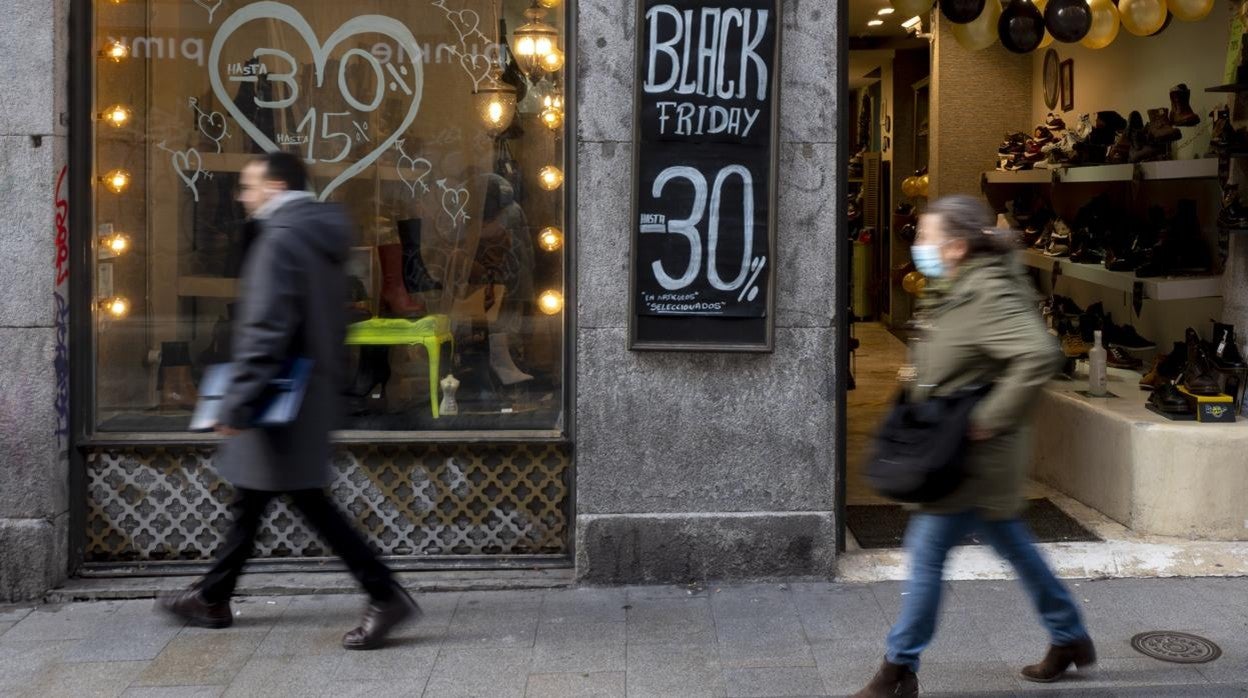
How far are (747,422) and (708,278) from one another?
69cm

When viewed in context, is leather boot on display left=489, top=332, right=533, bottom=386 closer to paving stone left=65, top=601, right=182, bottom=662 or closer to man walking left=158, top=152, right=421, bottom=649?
man walking left=158, top=152, right=421, bottom=649

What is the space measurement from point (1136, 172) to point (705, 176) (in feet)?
10.7

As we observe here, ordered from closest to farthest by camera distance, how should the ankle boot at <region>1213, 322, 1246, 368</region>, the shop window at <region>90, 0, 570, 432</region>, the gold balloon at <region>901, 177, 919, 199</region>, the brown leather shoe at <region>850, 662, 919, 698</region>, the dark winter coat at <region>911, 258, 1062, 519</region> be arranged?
the dark winter coat at <region>911, 258, 1062, 519</region> < the brown leather shoe at <region>850, 662, 919, 698</region> < the shop window at <region>90, 0, 570, 432</region> < the ankle boot at <region>1213, 322, 1246, 368</region> < the gold balloon at <region>901, 177, 919, 199</region>

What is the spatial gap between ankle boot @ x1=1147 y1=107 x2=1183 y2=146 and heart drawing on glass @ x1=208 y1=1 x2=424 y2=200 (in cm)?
439

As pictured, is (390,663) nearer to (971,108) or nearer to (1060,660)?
(1060,660)

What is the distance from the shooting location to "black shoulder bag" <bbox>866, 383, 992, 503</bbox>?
4.43 m

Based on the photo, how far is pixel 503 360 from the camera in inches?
262

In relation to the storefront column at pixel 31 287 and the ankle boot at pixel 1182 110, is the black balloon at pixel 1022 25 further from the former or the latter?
the storefront column at pixel 31 287

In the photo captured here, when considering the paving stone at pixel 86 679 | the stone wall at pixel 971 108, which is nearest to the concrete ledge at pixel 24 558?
the paving stone at pixel 86 679

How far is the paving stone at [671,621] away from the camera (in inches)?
222

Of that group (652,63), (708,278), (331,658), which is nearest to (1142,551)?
(708,278)

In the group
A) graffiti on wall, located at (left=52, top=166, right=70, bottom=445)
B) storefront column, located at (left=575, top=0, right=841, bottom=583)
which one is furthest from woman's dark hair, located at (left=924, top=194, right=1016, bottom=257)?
graffiti on wall, located at (left=52, top=166, right=70, bottom=445)

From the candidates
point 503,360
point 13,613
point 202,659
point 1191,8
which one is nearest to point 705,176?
point 503,360

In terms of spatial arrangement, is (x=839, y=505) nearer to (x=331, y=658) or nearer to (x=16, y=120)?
(x=331, y=658)
